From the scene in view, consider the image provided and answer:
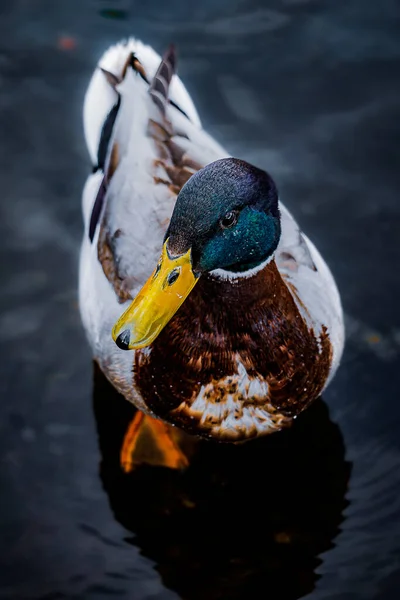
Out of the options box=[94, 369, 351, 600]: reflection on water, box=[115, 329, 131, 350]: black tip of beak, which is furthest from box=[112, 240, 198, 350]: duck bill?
box=[94, 369, 351, 600]: reflection on water

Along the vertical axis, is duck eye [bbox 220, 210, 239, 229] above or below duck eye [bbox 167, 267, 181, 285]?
above

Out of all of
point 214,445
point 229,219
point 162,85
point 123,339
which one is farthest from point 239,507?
point 162,85

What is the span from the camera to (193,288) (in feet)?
11.4

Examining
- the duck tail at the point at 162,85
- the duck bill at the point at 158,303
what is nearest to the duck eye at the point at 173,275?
the duck bill at the point at 158,303

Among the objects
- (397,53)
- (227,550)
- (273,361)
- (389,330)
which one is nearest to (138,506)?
(227,550)

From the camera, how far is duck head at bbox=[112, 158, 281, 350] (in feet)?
10.1

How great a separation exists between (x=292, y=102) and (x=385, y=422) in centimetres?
228

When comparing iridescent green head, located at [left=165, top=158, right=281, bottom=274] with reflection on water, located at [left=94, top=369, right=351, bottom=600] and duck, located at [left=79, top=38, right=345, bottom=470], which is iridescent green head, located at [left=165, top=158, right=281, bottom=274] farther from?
reflection on water, located at [left=94, top=369, right=351, bottom=600]

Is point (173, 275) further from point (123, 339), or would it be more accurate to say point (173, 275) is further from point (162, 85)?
point (162, 85)

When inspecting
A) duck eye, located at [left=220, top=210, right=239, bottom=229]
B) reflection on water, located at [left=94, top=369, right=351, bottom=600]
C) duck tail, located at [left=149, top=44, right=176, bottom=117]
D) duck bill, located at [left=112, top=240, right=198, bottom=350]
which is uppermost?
duck tail, located at [left=149, top=44, right=176, bottom=117]

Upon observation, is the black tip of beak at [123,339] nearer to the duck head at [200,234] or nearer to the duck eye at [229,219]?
the duck head at [200,234]

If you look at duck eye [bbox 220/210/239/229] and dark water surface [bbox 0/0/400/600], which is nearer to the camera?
duck eye [bbox 220/210/239/229]

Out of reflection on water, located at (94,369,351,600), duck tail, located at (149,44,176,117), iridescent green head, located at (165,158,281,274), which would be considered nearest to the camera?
iridescent green head, located at (165,158,281,274)

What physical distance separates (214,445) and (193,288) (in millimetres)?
1275
